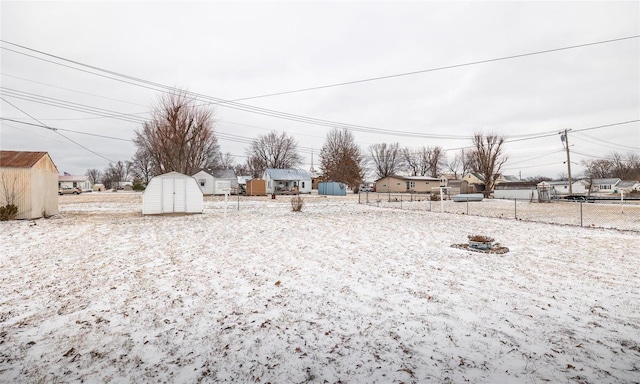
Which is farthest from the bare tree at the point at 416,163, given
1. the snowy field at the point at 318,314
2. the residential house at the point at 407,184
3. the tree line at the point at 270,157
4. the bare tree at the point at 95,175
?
the bare tree at the point at 95,175

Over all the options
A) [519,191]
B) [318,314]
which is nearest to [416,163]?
[519,191]

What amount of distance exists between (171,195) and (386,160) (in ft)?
221

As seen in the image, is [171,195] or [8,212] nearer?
[8,212]

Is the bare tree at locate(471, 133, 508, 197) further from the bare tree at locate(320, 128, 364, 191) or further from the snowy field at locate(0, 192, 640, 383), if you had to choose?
the snowy field at locate(0, 192, 640, 383)

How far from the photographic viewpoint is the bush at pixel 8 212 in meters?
13.5

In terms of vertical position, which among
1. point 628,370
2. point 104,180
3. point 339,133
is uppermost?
point 339,133

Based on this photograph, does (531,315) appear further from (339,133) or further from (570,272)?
(339,133)

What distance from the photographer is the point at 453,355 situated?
3291mm

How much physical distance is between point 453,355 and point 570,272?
15.8 feet

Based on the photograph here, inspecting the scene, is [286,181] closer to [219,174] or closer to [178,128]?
[219,174]

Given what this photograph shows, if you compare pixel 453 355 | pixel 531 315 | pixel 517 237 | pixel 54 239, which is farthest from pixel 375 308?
pixel 54 239

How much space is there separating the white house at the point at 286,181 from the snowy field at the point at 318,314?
4326 cm

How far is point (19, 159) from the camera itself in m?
14.7

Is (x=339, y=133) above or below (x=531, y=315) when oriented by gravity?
above
